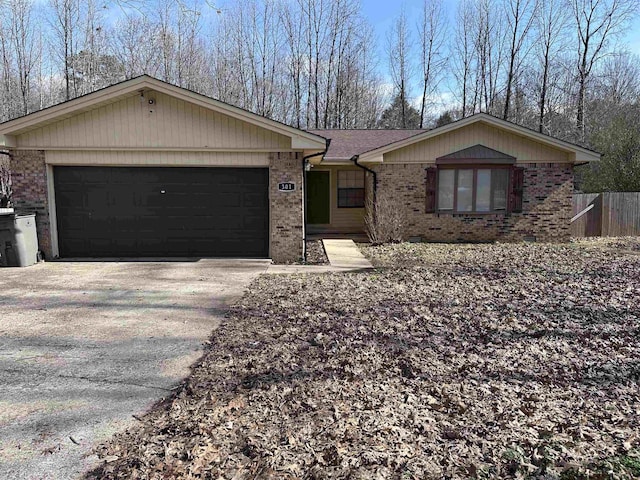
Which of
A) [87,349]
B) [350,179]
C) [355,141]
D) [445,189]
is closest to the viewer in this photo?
[87,349]

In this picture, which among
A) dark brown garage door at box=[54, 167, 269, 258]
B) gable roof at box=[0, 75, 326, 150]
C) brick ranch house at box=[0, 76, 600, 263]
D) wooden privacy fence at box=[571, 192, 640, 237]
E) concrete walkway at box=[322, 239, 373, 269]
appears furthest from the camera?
wooden privacy fence at box=[571, 192, 640, 237]

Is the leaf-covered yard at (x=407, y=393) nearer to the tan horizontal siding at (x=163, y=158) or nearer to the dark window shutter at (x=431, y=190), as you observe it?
the tan horizontal siding at (x=163, y=158)

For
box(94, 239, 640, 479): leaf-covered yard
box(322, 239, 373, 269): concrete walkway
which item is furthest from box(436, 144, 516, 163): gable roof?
box(94, 239, 640, 479): leaf-covered yard

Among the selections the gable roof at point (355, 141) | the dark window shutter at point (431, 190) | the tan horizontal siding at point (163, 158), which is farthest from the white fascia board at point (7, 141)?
the dark window shutter at point (431, 190)

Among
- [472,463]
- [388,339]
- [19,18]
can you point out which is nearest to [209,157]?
[388,339]

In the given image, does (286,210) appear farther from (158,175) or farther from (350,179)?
(350,179)

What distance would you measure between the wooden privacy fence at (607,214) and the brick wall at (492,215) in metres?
2.18

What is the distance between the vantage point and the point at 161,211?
10.1 metres

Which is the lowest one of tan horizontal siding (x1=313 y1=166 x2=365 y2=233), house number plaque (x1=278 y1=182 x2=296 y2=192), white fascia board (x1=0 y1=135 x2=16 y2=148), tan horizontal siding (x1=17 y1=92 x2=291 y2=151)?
tan horizontal siding (x1=313 y1=166 x2=365 y2=233)

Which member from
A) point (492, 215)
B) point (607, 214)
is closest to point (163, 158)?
point (492, 215)

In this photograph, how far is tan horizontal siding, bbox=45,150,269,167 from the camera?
965cm

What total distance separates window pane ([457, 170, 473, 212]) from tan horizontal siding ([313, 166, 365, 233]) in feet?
11.7

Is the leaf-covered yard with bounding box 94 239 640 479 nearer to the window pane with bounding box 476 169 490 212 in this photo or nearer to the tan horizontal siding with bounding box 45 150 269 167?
the tan horizontal siding with bounding box 45 150 269 167

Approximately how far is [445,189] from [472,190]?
31.6 inches
